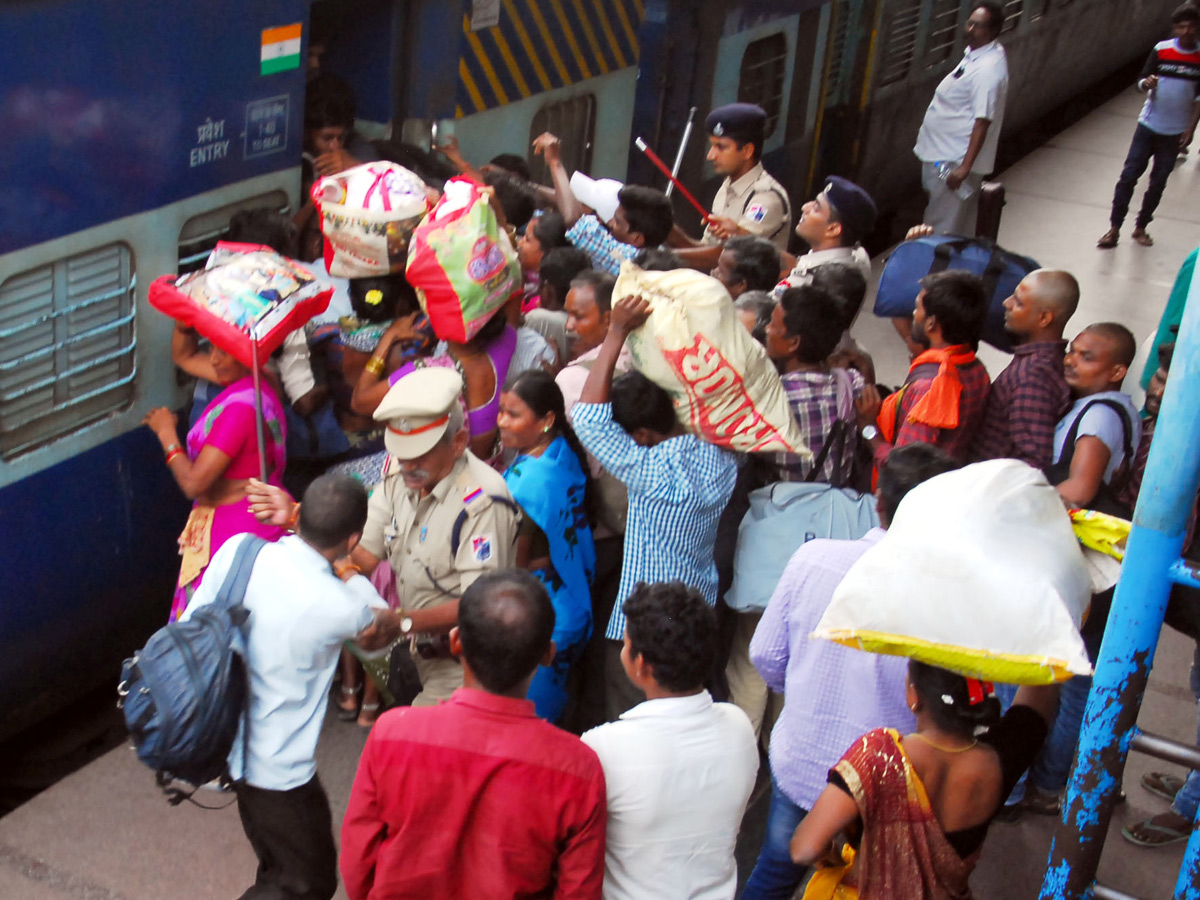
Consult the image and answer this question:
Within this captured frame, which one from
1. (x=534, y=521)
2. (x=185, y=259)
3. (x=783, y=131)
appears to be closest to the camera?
(x=534, y=521)

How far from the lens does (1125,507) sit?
136 inches

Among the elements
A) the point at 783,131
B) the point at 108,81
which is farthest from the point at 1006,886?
the point at 783,131

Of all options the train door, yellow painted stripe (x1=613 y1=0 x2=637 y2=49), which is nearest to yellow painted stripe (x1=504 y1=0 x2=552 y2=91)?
yellow painted stripe (x1=613 y1=0 x2=637 y2=49)

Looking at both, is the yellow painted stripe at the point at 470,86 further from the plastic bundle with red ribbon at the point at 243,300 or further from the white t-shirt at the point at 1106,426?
the white t-shirt at the point at 1106,426

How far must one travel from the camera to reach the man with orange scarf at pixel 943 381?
352cm

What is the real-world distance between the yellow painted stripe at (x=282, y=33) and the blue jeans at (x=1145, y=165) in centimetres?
594

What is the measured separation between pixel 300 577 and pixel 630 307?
115 cm

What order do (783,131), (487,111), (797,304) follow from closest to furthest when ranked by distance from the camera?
(797,304) < (487,111) < (783,131)

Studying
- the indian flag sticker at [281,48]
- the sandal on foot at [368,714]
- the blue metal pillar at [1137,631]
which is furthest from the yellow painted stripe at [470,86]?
the blue metal pillar at [1137,631]

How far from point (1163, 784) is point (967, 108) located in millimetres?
4235

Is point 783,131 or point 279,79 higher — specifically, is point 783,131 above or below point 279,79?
below

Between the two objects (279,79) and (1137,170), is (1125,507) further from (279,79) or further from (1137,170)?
(1137,170)

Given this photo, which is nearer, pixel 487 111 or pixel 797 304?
pixel 797 304

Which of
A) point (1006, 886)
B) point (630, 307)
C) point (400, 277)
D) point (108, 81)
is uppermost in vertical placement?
point (108, 81)
